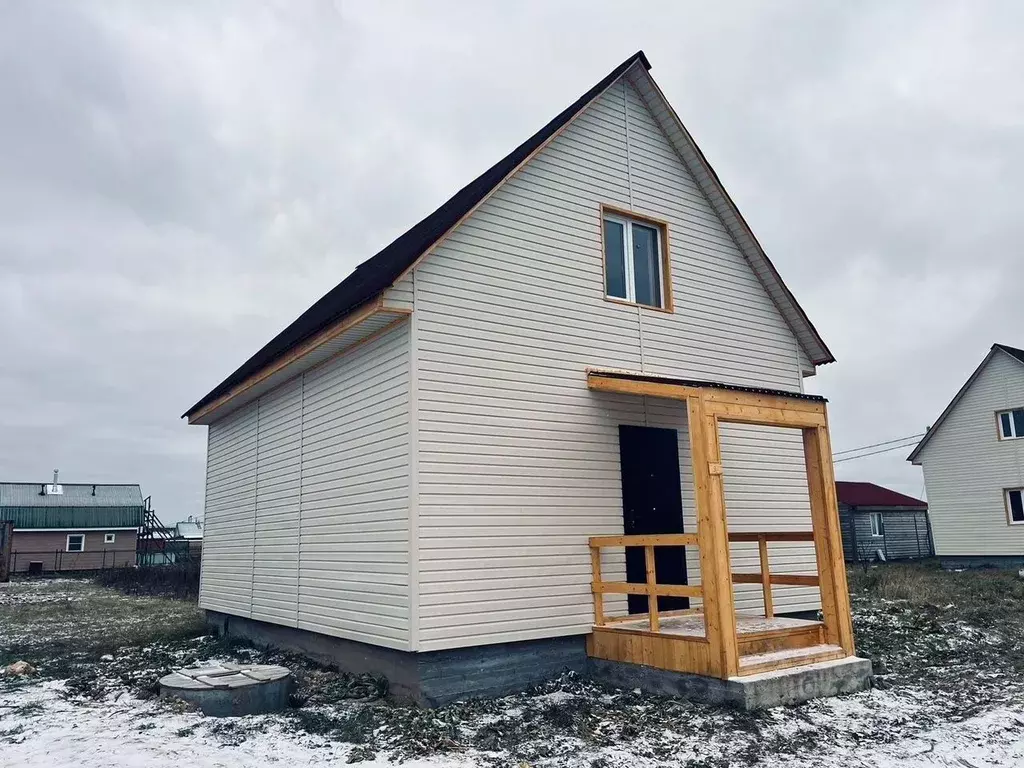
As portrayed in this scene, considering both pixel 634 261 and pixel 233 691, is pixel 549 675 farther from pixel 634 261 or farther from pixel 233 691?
pixel 634 261

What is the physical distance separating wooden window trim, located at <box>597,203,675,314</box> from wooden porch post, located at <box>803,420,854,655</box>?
2.82 metres

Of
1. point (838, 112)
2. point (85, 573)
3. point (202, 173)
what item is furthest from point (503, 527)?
point (85, 573)

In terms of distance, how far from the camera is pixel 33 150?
56.0 ft

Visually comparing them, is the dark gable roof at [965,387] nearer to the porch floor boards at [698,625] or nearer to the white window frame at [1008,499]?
the white window frame at [1008,499]

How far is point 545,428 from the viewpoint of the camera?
8898mm

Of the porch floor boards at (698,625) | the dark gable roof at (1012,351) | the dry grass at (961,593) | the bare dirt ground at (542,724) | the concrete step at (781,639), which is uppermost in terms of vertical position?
the dark gable roof at (1012,351)

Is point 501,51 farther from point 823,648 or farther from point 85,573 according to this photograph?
point 85,573

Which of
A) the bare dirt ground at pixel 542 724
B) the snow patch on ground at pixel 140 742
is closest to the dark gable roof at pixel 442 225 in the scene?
the bare dirt ground at pixel 542 724

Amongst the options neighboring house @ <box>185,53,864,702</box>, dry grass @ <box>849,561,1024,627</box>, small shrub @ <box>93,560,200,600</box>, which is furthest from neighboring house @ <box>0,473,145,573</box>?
dry grass @ <box>849,561,1024,627</box>

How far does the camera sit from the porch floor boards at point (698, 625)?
26.2ft

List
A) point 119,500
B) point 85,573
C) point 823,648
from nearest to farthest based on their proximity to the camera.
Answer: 1. point 823,648
2. point 85,573
3. point 119,500

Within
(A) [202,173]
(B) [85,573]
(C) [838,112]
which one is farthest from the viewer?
(B) [85,573]

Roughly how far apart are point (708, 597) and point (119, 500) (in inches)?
1941

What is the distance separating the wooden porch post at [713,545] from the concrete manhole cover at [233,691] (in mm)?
4400
